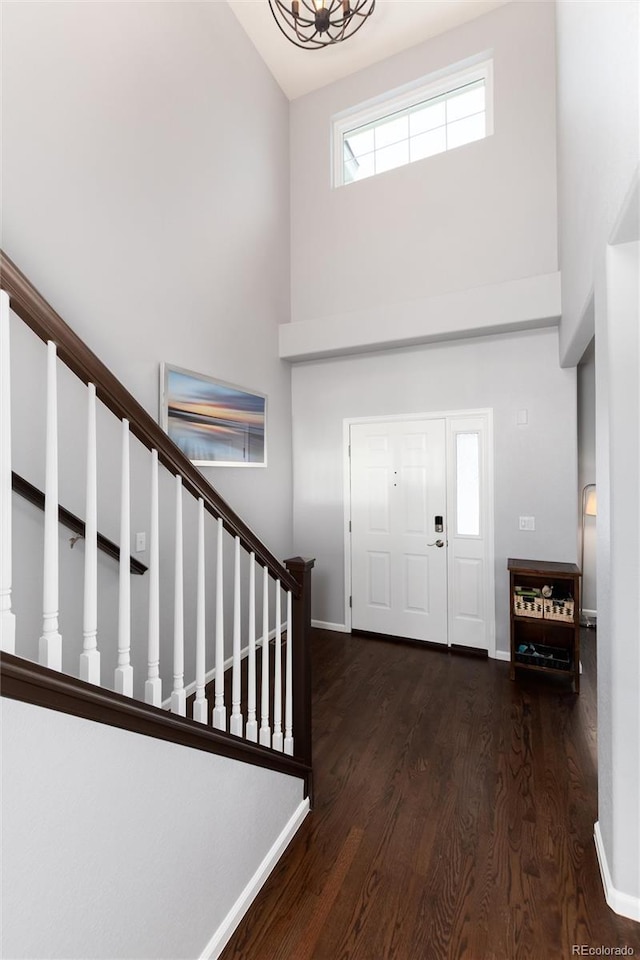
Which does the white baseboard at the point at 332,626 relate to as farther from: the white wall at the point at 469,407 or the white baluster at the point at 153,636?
the white baluster at the point at 153,636

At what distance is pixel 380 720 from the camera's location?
269 centimetres

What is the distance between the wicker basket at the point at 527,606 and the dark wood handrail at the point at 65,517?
2.59 meters

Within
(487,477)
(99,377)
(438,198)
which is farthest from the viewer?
(438,198)

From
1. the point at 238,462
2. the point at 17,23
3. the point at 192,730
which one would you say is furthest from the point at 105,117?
the point at 192,730

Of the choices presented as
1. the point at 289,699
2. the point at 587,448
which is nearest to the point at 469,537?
the point at 587,448

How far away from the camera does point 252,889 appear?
5.10ft

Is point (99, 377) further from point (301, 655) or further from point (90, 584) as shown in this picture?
A: point (301, 655)

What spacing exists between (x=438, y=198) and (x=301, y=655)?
380 cm

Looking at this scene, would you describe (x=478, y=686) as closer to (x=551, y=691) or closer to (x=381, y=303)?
(x=551, y=691)

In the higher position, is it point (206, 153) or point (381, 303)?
point (206, 153)

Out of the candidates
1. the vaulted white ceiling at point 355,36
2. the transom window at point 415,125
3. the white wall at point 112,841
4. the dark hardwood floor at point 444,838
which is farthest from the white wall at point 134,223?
the dark hardwood floor at point 444,838

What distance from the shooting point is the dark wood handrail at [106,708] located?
2.52ft

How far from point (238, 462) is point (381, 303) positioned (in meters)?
1.91

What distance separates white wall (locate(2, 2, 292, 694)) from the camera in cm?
199
